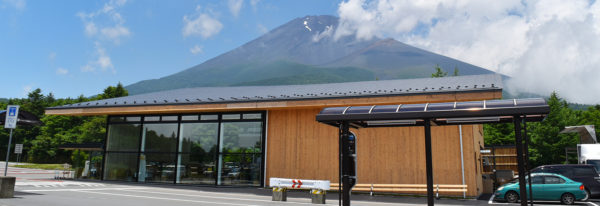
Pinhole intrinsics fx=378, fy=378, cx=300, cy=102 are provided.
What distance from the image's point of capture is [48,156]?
193ft

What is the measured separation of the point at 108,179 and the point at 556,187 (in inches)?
838

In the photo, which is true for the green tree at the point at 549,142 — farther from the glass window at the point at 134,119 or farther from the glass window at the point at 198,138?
the glass window at the point at 134,119

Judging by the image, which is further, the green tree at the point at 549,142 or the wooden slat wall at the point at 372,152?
the green tree at the point at 549,142

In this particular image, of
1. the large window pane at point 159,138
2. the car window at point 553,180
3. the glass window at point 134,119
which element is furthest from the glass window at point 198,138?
the car window at point 553,180

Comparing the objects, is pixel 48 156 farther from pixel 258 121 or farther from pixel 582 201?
pixel 582 201

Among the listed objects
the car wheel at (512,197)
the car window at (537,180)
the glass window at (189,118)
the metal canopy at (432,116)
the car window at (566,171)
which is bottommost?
the car wheel at (512,197)

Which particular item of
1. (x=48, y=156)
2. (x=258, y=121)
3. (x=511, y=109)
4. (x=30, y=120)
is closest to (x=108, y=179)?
(x=30, y=120)

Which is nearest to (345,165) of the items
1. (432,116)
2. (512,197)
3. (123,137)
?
(432,116)

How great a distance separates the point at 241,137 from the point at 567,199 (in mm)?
13493

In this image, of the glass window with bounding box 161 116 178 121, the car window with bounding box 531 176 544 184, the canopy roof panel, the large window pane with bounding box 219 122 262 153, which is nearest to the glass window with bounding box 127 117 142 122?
the glass window with bounding box 161 116 178 121

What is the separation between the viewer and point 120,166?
2091 centimetres

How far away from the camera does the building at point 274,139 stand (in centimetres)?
1487

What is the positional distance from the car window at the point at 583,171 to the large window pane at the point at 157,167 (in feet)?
60.3

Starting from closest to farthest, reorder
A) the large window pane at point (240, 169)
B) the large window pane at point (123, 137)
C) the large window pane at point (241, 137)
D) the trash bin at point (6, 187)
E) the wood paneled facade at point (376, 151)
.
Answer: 1. the trash bin at point (6, 187)
2. the wood paneled facade at point (376, 151)
3. the large window pane at point (240, 169)
4. the large window pane at point (241, 137)
5. the large window pane at point (123, 137)
